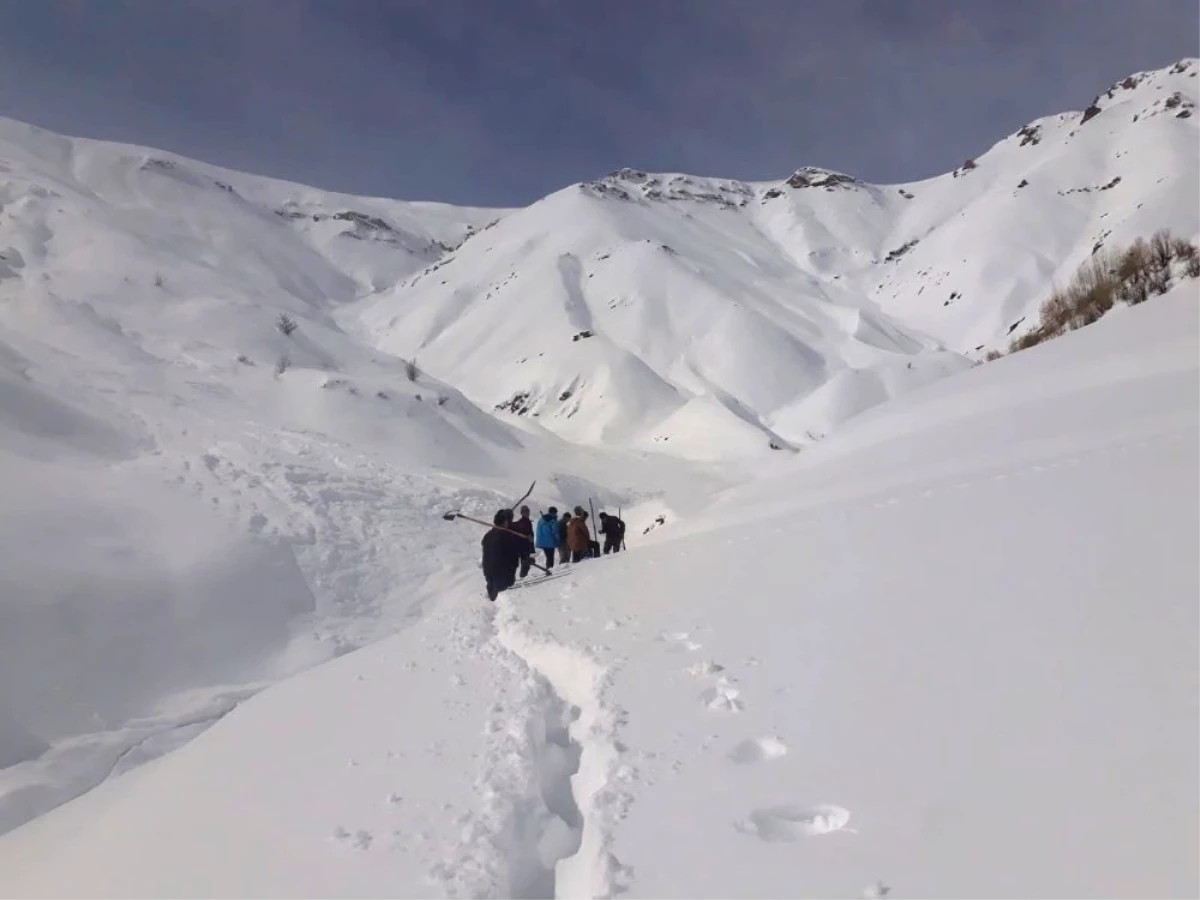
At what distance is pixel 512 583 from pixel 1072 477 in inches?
290

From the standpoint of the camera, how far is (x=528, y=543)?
11508mm

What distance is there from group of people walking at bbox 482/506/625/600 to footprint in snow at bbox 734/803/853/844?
A: 7822mm

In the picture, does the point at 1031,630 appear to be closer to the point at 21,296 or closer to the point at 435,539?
the point at 435,539

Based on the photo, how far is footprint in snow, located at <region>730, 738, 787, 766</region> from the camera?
3.72 metres

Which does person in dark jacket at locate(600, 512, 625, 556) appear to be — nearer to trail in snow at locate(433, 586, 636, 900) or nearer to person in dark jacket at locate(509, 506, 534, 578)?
person in dark jacket at locate(509, 506, 534, 578)

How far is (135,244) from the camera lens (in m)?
51.6

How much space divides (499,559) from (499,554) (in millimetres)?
72

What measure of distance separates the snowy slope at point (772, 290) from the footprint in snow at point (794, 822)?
38274 mm

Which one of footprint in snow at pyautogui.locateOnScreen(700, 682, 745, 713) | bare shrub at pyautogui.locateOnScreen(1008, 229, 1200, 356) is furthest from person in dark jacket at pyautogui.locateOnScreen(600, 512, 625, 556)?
bare shrub at pyautogui.locateOnScreen(1008, 229, 1200, 356)

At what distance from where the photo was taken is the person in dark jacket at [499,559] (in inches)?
422

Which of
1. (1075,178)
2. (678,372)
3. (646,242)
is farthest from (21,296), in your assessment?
(1075,178)

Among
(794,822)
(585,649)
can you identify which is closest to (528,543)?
(585,649)

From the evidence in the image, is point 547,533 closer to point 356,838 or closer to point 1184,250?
point 356,838

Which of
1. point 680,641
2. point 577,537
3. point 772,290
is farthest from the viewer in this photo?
point 772,290
